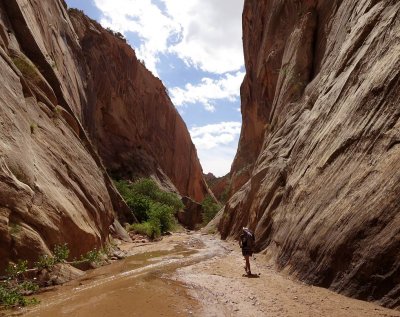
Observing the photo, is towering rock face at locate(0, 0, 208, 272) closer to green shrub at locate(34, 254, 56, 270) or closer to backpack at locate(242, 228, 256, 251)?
green shrub at locate(34, 254, 56, 270)

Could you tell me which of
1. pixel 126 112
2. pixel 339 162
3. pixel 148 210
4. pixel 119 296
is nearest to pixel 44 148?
pixel 119 296

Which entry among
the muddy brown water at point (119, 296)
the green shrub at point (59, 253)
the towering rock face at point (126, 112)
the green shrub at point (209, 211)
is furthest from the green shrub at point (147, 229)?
the green shrub at point (209, 211)

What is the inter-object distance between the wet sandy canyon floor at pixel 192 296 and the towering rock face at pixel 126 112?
80.9 feet

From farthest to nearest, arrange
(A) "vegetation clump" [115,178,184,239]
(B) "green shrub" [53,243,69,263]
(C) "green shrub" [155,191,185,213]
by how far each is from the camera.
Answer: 1. (C) "green shrub" [155,191,185,213]
2. (A) "vegetation clump" [115,178,184,239]
3. (B) "green shrub" [53,243,69,263]

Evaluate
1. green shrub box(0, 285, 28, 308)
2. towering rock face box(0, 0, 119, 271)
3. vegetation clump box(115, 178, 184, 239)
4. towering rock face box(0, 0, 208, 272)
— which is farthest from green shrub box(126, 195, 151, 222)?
green shrub box(0, 285, 28, 308)

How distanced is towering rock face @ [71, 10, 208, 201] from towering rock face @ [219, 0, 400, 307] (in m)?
20.4

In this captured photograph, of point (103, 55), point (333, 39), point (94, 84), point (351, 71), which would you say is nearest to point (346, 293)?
point (351, 71)

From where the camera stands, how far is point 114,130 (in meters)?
48.1

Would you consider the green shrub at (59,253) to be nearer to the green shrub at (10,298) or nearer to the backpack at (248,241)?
the green shrub at (10,298)

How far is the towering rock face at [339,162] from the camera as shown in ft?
25.3

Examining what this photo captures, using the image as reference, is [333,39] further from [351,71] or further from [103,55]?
[103,55]

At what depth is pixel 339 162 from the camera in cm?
1041

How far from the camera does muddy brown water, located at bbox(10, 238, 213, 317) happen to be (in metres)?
7.40

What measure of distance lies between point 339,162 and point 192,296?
17.2ft
